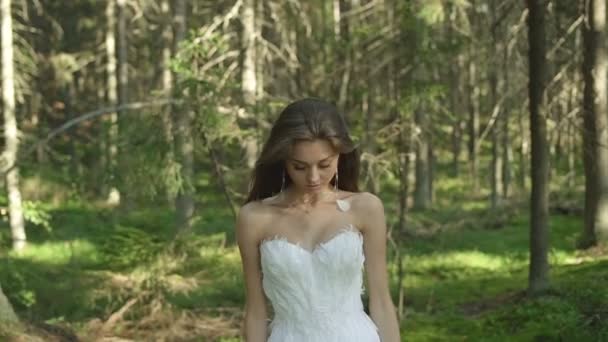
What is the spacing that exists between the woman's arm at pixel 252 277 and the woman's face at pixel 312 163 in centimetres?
30

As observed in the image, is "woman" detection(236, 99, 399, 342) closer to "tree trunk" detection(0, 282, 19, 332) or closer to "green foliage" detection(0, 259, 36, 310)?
"tree trunk" detection(0, 282, 19, 332)

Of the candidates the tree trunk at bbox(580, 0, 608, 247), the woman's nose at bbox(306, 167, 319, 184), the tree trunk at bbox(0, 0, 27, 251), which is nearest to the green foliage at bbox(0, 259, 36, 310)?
the tree trunk at bbox(0, 0, 27, 251)

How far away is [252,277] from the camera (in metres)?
3.26

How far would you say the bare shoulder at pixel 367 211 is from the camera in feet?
10.6

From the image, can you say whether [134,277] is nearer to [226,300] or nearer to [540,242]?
[226,300]

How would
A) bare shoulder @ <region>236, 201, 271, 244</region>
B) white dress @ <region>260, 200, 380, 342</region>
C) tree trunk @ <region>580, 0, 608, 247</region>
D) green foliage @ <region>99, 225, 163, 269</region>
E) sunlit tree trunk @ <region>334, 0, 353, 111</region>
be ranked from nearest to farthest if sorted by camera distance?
white dress @ <region>260, 200, 380, 342</region>
bare shoulder @ <region>236, 201, 271, 244</region>
green foliage @ <region>99, 225, 163, 269</region>
sunlit tree trunk @ <region>334, 0, 353, 111</region>
tree trunk @ <region>580, 0, 608, 247</region>

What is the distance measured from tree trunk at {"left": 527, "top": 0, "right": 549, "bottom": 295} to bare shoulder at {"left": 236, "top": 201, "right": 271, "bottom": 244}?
6.60 metres

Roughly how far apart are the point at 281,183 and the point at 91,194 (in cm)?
2441

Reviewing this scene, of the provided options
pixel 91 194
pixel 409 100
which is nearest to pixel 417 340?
pixel 409 100

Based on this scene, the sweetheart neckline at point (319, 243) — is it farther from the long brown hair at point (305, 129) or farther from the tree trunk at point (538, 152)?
the tree trunk at point (538, 152)

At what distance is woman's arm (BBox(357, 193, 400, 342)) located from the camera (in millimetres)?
3256

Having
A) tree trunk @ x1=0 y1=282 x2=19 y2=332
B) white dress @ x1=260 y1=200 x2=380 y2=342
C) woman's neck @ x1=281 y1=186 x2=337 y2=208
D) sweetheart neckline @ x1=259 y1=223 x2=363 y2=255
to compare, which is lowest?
tree trunk @ x1=0 y1=282 x2=19 y2=332

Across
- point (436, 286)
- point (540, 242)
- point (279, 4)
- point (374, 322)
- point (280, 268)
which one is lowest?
point (436, 286)

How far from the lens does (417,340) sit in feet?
28.7
